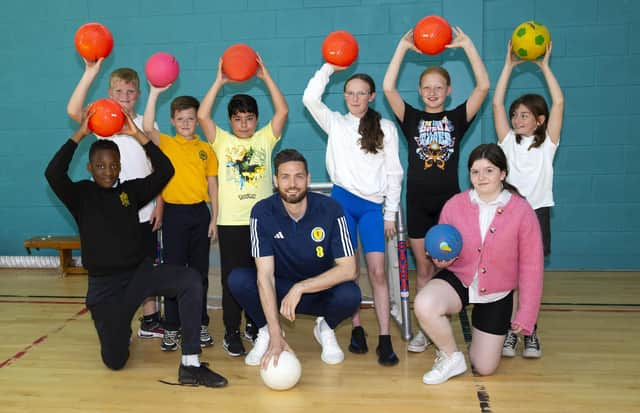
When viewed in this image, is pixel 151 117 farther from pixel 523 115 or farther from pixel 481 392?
pixel 481 392

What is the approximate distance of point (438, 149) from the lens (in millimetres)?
3387

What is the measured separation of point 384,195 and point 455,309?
755 millimetres

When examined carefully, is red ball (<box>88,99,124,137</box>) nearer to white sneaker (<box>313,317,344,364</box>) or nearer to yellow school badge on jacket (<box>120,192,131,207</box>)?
yellow school badge on jacket (<box>120,192,131,207</box>)

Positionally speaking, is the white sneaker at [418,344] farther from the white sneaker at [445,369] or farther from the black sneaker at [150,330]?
the black sneaker at [150,330]

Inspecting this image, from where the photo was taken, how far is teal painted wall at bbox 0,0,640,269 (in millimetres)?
4949

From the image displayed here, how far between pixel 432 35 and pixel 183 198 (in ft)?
5.44

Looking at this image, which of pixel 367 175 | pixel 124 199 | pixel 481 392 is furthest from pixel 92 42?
pixel 481 392

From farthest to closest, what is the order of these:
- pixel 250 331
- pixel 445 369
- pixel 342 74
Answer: pixel 342 74
pixel 250 331
pixel 445 369

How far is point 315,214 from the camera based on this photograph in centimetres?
310

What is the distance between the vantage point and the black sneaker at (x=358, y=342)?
3.37m

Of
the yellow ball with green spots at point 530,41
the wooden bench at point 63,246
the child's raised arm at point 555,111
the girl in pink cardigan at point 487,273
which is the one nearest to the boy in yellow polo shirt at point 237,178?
the girl in pink cardigan at point 487,273

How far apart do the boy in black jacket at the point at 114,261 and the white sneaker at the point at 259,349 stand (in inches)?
11.1

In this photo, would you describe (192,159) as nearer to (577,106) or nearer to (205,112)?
(205,112)

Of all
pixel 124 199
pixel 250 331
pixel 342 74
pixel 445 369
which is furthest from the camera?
pixel 342 74
